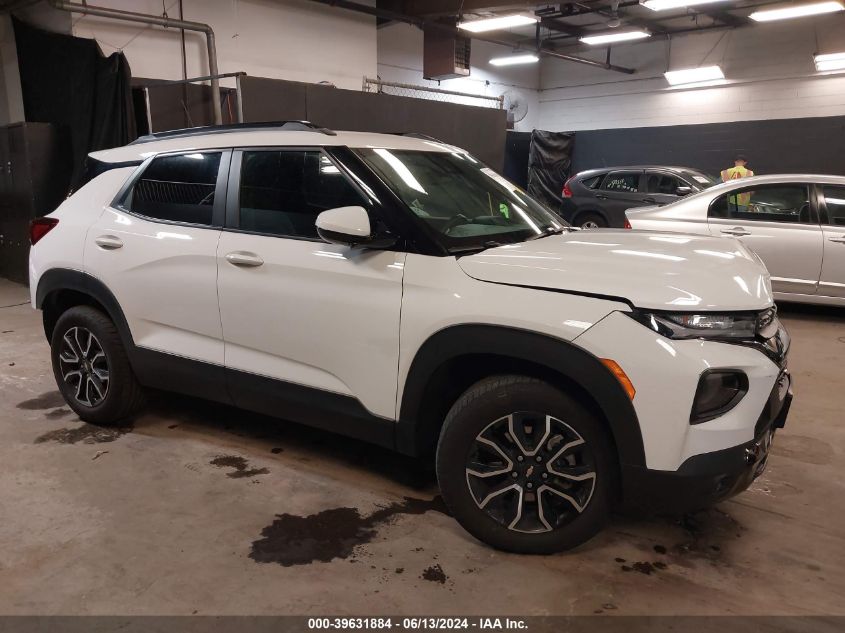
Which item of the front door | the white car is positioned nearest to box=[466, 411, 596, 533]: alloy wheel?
the front door

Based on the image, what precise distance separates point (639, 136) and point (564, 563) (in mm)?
16855

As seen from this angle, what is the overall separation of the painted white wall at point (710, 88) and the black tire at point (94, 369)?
16090 mm

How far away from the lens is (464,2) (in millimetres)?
10984

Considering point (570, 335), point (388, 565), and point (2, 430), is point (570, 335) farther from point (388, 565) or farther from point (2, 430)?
point (2, 430)

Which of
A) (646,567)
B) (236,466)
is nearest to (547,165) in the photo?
(236,466)

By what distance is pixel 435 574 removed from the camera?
251 cm

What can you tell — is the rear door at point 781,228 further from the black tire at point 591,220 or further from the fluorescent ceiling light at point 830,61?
the fluorescent ceiling light at point 830,61

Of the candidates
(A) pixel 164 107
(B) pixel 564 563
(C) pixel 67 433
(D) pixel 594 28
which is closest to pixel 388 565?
(B) pixel 564 563

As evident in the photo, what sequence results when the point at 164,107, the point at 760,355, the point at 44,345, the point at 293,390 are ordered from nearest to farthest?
the point at 760,355 < the point at 293,390 < the point at 44,345 < the point at 164,107

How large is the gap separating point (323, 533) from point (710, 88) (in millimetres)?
17123

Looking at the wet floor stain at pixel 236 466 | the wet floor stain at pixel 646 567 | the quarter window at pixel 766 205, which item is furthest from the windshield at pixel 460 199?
the quarter window at pixel 766 205

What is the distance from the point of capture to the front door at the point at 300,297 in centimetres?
276

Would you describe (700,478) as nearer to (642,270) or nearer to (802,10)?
(642,270)

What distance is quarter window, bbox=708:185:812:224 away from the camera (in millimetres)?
6637
